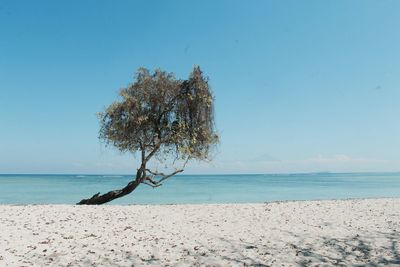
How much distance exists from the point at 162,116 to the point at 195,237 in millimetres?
9093

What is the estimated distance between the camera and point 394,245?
9.99 m

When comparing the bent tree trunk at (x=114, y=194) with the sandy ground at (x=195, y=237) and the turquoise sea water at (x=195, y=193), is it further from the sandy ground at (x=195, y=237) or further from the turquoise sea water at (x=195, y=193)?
the turquoise sea water at (x=195, y=193)

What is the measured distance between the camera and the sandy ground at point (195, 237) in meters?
8.62

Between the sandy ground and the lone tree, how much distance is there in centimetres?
413

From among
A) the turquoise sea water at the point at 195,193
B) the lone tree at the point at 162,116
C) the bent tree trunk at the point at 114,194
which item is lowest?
the turquoise sea water at the point at 195,193

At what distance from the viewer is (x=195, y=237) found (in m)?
10.8

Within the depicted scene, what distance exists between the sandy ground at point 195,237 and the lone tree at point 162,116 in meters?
4.13

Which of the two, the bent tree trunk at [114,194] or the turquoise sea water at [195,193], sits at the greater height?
the bent tree trunk at [114,194]

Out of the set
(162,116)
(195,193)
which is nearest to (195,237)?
(162,116)

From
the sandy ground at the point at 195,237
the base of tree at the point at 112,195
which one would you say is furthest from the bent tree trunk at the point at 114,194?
the sandy ground at the point at 195,237

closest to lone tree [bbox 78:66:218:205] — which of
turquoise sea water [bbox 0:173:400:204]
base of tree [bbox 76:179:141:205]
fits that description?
base of tree [bbox 76:179:141:205]

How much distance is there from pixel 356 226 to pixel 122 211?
9.08m

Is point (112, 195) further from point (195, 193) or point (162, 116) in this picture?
point (195, 193)

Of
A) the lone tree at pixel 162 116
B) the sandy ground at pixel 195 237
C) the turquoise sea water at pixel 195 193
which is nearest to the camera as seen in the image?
the sandy ground at pixel 195 237
